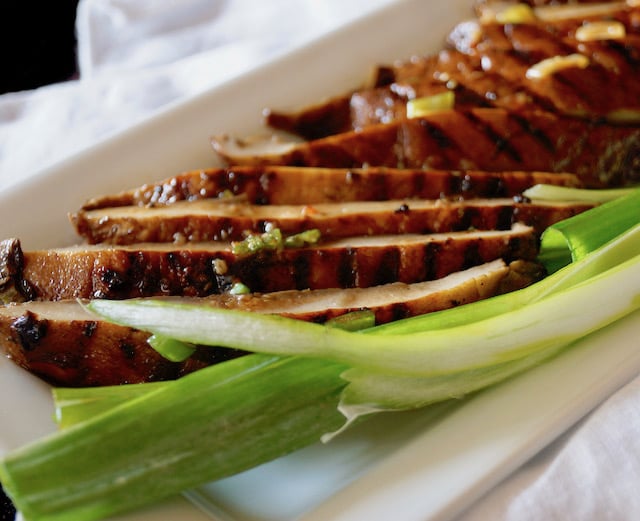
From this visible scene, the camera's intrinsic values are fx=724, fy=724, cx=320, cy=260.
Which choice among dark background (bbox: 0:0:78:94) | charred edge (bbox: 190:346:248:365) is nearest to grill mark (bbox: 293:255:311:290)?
charred edge (bbox: 190:346:248:365)

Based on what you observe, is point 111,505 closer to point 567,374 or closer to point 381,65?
point 567,374

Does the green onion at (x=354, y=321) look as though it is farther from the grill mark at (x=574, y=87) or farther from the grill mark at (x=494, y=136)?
the grill mark at (x=574, y=87)

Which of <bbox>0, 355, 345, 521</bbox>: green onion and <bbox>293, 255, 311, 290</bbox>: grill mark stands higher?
<bbox>293, 255, 311, 290</bbox>: grill mark

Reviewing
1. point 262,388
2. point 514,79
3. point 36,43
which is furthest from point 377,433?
point 36,43

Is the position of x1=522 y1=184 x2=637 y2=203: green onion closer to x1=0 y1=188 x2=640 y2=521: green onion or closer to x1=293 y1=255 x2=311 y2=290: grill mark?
x1=0 y1=188 x2=640 y2=521: green onion

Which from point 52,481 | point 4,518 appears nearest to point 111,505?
point 52,481

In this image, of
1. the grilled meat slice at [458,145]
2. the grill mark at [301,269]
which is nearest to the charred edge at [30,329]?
the grill mark at [301,269]
